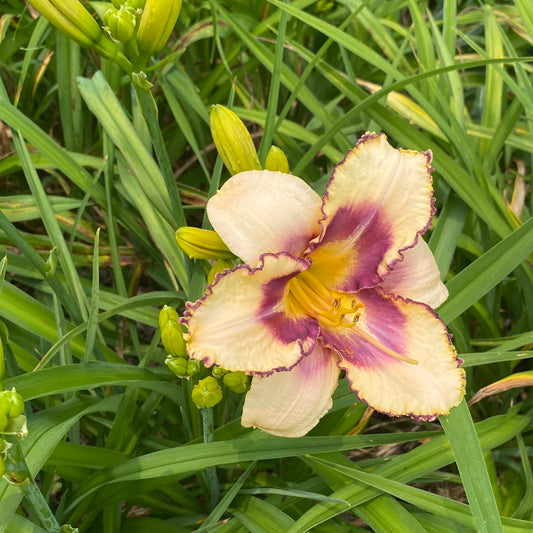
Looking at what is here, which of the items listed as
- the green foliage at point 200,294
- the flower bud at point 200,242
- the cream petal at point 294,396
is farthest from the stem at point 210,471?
the flower bud at point 200,242

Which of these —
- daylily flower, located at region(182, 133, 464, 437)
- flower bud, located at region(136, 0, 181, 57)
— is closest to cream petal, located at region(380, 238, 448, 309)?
daylily flower, located at region(182, 133, 464, 437)

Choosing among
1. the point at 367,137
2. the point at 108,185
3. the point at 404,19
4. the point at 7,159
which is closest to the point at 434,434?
the point at 367,137

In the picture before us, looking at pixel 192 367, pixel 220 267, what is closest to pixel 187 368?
pixel 192 367

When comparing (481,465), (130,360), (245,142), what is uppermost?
(245,142)

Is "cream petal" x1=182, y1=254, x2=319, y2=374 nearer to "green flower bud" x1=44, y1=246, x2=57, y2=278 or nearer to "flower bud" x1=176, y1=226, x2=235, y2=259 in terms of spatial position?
"flower bud" x1=176, y1=226, x2=235, y2=259

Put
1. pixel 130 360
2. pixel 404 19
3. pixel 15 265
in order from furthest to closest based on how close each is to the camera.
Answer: pixel 404 19, pixel 130 360, pixel 15 265

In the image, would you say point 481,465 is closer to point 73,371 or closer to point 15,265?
point 73,371
